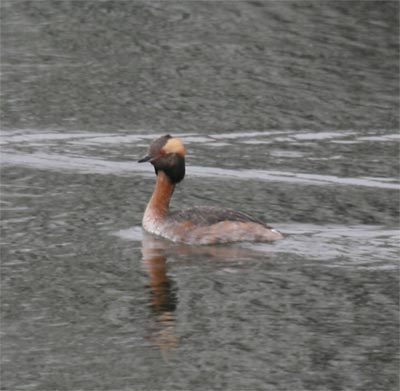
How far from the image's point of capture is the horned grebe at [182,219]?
55.0 feet

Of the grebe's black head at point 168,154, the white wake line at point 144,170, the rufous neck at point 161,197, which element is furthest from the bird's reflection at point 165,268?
the white wake line at point 144,170

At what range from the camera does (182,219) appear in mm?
17234

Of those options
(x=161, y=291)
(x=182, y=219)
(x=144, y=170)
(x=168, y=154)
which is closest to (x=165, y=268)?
(x=161, y=291)

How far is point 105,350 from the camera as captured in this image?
13.4 m

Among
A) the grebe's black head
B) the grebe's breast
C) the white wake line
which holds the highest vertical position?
the grebe's black head

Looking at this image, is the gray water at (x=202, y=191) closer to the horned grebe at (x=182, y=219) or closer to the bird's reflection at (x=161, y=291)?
the bird's reflection at (x=161, y=291)

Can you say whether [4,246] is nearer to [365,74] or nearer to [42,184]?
[42,184]

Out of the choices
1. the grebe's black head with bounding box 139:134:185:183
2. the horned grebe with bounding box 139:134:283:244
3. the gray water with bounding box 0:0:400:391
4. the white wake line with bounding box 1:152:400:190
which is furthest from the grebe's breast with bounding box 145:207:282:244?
the white wake line with bounding box 1:152:400:190

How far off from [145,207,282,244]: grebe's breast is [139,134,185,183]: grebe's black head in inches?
24.1

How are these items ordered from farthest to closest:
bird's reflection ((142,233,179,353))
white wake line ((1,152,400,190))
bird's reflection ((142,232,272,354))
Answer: white wake line ((1,152,400,190)) → bird's reflection ((142,232,272,354)) → bird's reflection ((142,233,179,353))

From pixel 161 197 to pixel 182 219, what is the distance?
2.18 feet

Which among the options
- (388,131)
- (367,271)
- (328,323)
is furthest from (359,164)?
(328,323)

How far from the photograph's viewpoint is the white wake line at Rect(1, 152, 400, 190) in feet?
65.1

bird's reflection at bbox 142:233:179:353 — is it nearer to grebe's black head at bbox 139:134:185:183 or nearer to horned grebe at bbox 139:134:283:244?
horned grebe at bbox 139:134:283:244
